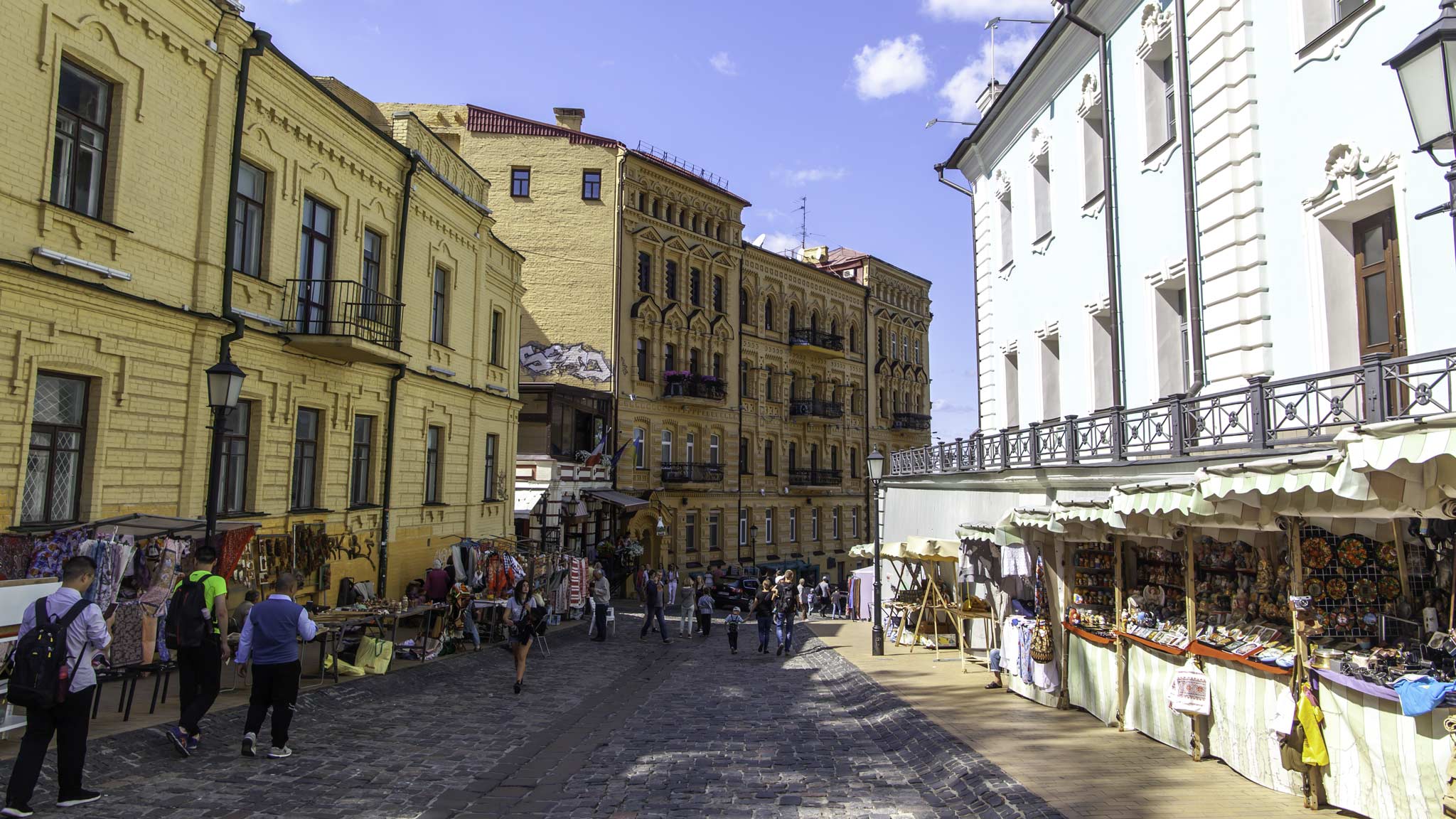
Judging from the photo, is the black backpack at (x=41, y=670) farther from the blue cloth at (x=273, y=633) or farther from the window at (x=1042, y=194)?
the window at (x=1042, y=194)

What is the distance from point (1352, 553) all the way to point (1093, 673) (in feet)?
11.8

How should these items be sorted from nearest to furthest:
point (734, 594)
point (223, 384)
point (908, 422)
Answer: point (223, 384) < point (734, 594) < point (908, 422)

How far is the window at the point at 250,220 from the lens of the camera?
13742 mm

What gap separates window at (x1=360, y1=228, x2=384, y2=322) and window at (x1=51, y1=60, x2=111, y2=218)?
563cm

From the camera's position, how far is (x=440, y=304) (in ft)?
68.9

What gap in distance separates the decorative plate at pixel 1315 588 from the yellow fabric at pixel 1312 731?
100 cm

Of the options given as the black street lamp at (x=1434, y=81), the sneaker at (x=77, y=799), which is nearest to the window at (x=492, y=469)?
the sneaker at (x=77, y=799)

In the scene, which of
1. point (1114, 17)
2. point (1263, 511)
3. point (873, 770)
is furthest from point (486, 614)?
point (1114, 17)

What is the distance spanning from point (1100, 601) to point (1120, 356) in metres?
5.54

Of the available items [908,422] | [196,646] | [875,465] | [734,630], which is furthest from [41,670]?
[908,422]

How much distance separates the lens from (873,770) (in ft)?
30.6

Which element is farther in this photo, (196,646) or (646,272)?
(646,272)

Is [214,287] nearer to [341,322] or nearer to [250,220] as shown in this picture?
[250,220]

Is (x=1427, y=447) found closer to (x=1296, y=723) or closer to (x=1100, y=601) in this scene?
(x=1296, y=723)
